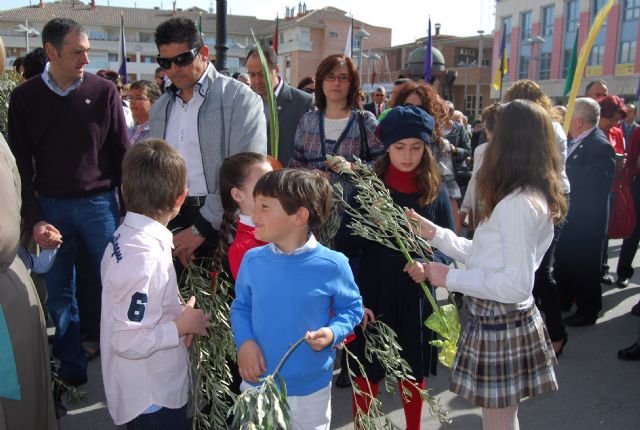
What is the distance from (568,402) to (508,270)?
2031 millimetres

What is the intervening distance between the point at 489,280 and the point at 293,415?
935mm

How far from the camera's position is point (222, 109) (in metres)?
3.06

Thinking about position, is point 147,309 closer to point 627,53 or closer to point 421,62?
point 421,62

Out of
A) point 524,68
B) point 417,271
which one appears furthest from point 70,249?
point 524,68

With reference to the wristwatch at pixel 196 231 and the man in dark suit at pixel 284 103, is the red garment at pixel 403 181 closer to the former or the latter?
the wristwatch at pixel 196 231

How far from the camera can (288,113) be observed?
4660 millimetres

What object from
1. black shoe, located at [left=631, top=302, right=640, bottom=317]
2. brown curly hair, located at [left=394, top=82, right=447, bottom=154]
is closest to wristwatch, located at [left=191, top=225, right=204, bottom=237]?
brown curly hair, located at [left=394, top=82, right=447, bottom=154]

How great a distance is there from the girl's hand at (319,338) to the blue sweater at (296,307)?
0.08 m

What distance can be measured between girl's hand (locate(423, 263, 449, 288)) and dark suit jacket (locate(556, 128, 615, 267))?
319 centimetres

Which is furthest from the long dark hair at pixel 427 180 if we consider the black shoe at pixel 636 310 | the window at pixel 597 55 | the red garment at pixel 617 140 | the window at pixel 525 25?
the window at pixel 525 25

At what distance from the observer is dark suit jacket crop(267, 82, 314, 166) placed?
15.1 ft

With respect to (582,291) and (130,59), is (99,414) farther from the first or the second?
(130,59)

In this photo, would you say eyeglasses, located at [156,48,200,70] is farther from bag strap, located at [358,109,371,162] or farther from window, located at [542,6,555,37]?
window, located at [542,6,555,37]

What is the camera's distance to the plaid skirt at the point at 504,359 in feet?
7.67
